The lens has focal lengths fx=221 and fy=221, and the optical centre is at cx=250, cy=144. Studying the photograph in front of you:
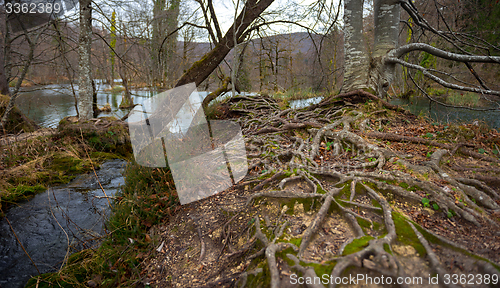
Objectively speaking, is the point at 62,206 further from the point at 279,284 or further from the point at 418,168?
the point at 418,168

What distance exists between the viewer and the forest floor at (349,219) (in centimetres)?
166

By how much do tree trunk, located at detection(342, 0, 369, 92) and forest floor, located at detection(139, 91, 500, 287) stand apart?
2.08 meters

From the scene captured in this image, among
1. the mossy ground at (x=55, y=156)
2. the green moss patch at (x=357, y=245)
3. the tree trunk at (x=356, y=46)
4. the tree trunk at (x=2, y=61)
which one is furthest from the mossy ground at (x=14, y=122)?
the tree trunk at (x=356, y=46)

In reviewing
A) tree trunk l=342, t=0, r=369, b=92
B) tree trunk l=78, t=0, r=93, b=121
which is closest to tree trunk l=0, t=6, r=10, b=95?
tree trunk l=78, t=0, r=93, b=121

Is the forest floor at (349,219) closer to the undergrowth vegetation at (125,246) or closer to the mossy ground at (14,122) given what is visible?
the undergrowth vegetation at (125,246)

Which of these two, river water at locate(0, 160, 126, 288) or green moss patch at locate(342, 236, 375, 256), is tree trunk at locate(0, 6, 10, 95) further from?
green moss patch at locate(342, 236, 375, 256)

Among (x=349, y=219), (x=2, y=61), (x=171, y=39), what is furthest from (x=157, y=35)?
(x=349, y=219)

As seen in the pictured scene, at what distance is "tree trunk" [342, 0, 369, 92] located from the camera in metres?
5.53

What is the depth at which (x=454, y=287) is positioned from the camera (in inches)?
56.2

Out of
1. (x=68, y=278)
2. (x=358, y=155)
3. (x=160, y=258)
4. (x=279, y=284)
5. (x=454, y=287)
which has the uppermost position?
(x=358, y=155)

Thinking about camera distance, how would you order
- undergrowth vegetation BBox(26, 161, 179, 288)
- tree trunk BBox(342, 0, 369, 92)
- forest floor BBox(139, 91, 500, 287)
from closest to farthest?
1. forest floor BBox(139, 91, 500, 287)
2. undergrowth vegetation BBox(26, 161, 179, 288)
3. tree trunk BBox(342, 0, 369, 92)

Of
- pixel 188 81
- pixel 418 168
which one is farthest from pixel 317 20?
pixel 418 168

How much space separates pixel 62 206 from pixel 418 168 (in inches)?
229

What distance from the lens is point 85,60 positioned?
22.9 ft
